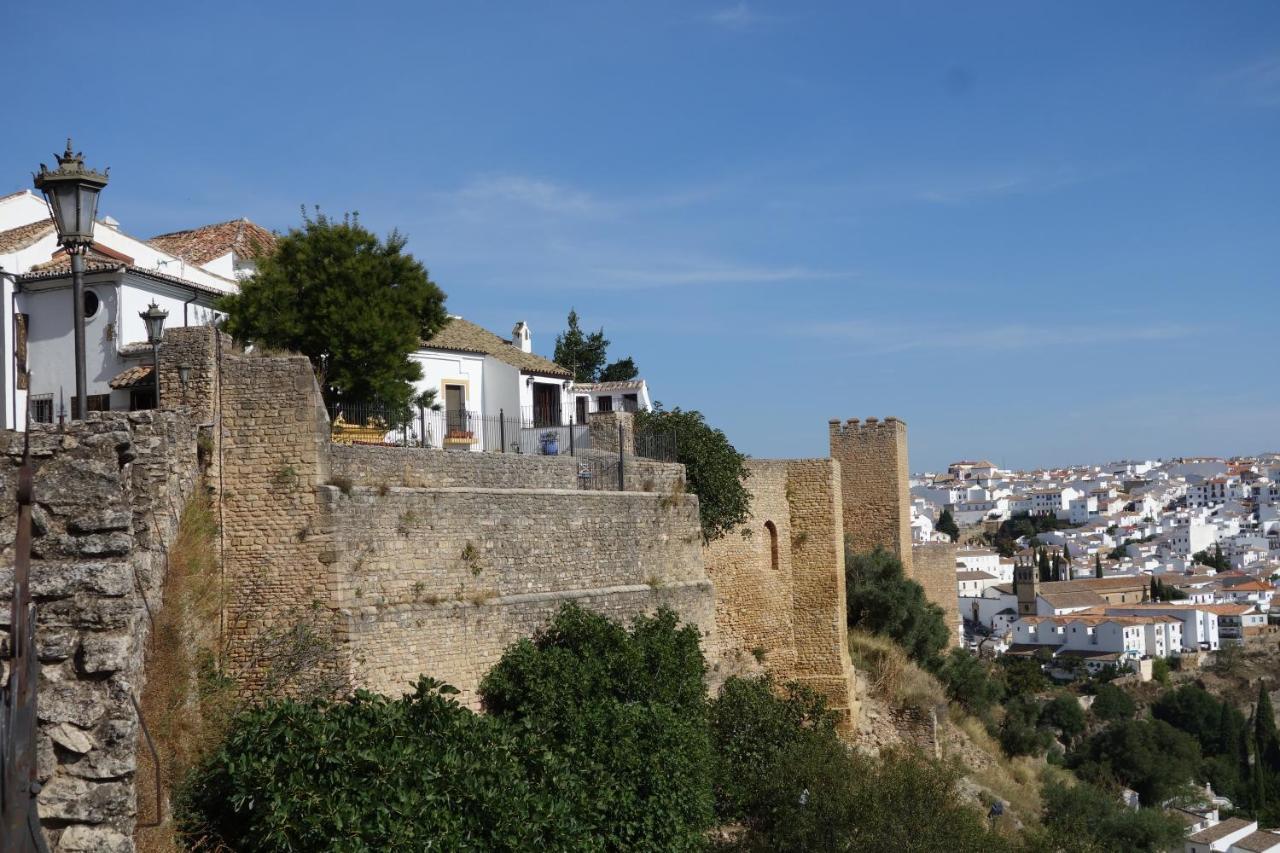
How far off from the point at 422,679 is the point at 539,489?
4.64 m

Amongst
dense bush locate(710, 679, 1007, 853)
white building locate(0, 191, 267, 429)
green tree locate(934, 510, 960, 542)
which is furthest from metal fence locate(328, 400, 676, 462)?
green tree locate(934, 510, 960, 542)

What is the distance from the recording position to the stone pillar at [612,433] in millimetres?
21078

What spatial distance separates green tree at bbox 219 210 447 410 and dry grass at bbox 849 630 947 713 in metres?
11.0

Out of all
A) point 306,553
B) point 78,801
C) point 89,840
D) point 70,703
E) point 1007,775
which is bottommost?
point 1007,775

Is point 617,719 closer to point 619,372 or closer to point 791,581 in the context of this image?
point 791,581

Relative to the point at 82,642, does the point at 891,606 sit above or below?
below

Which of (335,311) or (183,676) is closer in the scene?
(183,676)

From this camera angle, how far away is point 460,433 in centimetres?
2258

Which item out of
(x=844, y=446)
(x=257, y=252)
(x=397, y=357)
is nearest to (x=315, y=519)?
(x=397, y=357)

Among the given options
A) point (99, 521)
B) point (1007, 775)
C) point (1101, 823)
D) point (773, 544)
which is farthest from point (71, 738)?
point (1101, 823)

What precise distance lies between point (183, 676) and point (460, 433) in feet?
36.6

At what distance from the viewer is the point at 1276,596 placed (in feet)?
409

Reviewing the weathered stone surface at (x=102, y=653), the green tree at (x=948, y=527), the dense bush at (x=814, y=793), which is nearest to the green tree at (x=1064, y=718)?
the dense bush at (x=814, y=793)

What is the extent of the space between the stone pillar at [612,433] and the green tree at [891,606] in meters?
8.28
